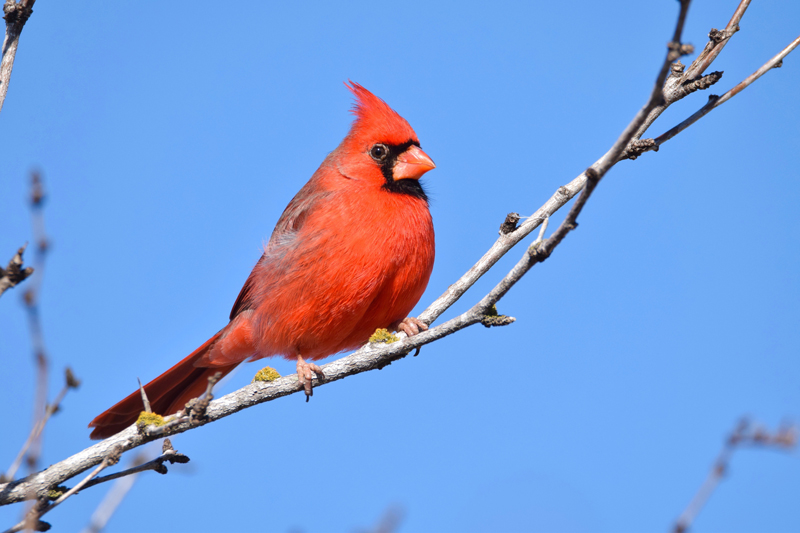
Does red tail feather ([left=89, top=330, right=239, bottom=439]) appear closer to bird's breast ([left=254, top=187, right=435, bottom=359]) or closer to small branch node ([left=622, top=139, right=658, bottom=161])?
bird's breast ([left=254, top=187, right=435, bottom=359])

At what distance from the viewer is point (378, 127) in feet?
12.7

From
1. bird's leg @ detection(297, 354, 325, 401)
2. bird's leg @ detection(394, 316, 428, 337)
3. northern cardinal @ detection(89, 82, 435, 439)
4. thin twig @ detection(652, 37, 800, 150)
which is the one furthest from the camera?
northern cardinal @ detection(89, 82, 435, 439)

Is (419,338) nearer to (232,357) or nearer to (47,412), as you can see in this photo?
(47,412)

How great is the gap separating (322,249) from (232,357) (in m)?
1.05

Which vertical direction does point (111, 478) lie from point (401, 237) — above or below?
below

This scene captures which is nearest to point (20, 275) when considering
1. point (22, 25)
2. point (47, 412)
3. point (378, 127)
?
point (47, 412)

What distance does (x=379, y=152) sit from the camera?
383 cm

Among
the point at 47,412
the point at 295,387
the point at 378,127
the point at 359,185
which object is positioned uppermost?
the point at 378,127

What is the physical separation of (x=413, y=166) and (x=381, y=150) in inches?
8.5

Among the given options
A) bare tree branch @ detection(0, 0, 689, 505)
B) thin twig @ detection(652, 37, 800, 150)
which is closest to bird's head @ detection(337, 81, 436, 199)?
bare tree branch @ detection(0, 0, 689, 505)

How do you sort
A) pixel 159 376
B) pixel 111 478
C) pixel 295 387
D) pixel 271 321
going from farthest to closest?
pixel 159 376
pixel 271 321
pixel 295 387
pixel 111 478

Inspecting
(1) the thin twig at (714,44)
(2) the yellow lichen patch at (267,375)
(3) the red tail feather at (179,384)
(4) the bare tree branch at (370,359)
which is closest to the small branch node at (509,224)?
(4) the bare tree branch at (370,359)

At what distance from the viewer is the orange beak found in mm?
3748


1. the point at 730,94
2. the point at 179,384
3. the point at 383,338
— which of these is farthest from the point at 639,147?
the point at 179,384
